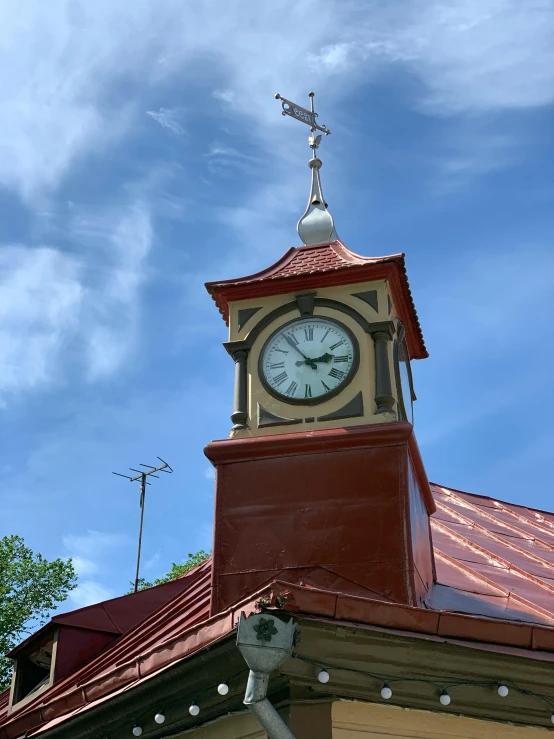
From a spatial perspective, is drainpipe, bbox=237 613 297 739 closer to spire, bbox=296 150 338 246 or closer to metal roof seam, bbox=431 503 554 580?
metal roof seam, bbox=431 503 554 580

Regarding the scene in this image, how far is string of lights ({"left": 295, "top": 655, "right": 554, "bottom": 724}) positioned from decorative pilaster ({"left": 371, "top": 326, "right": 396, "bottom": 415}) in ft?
7.43

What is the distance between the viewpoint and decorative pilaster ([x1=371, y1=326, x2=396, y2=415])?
727 cm

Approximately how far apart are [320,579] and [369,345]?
1.97 metres

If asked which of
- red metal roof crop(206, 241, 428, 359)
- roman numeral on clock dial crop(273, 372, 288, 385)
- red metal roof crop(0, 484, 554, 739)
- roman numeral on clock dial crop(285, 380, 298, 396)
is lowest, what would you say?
red metal roof crop(0, 484, 554, 739)

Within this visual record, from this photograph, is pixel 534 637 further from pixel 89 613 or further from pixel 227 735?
pixel 89 613

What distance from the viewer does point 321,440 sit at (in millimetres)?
7117

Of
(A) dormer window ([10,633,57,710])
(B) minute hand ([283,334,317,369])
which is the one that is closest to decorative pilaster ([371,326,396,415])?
(B) minute hand ([283,334,317,369])

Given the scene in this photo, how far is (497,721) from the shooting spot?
572cm

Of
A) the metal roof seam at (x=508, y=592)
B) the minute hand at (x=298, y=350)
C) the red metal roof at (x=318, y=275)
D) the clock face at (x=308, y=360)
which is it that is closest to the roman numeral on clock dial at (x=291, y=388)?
the clock face at (x=308, y=360)

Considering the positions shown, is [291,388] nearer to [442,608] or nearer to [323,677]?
[442,608]

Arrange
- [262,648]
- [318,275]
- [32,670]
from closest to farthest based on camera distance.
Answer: [262,648] < [318,275] < [32,670]

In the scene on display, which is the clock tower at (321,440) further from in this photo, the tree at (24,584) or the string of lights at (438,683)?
the tree at (24,584)

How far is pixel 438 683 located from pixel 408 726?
0.34 metres

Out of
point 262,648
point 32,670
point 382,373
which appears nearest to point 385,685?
point 262,648
